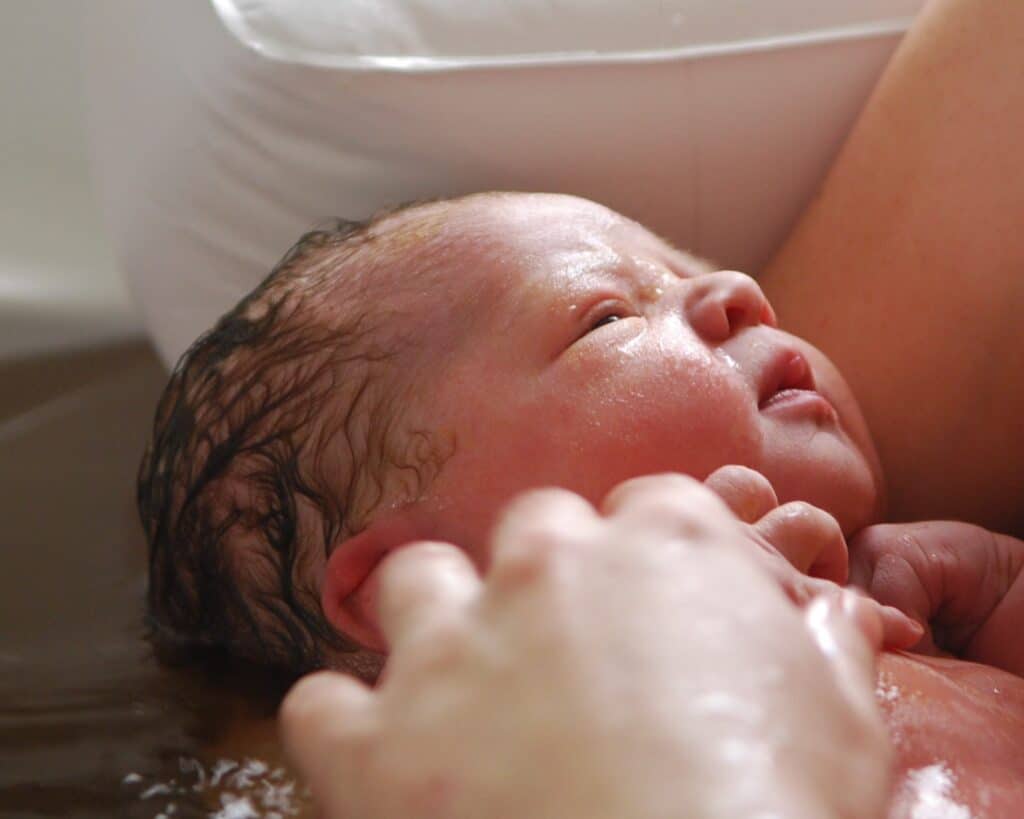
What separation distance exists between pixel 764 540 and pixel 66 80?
1.69 meters

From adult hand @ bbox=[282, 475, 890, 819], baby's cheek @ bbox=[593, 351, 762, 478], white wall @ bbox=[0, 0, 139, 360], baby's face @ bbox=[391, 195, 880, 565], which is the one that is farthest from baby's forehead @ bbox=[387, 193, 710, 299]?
white wall @ bbox=[0, 0, 139, 360]

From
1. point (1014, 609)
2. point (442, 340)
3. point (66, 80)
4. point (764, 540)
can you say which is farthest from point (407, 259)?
point (66, 80)

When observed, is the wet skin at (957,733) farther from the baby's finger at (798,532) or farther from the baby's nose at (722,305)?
the baby's nose at (722,305)

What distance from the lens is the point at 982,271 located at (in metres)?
1.08

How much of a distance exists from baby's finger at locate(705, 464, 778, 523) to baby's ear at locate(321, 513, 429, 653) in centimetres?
24

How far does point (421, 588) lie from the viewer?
1.72 ft

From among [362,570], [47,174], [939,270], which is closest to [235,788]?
[362,570]

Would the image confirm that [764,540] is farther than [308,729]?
Yes

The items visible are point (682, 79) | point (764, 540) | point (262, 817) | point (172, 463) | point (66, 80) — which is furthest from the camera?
point (66, 80)

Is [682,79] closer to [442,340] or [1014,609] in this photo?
[442,340]

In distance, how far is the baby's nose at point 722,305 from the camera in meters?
1.00

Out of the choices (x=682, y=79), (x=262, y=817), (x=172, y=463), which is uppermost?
(x=682, y=79)

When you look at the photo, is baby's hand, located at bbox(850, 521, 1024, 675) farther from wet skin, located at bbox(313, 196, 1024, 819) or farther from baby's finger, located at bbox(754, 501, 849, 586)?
baby's finger, located at bbox(754, 501, 849, 586)

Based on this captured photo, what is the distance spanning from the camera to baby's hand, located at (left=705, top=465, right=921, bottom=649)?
A: 71 centimetres
